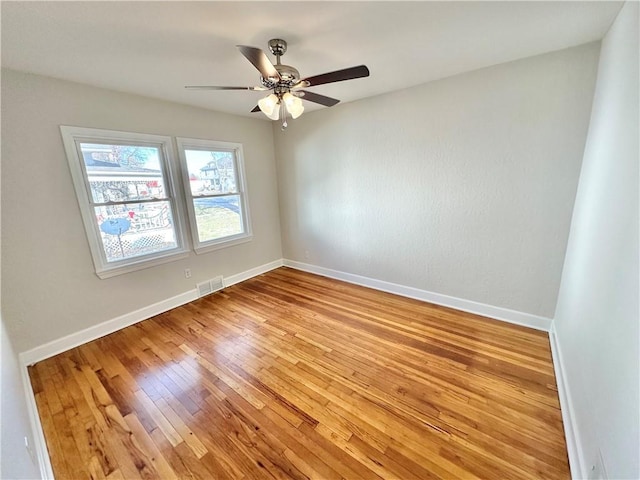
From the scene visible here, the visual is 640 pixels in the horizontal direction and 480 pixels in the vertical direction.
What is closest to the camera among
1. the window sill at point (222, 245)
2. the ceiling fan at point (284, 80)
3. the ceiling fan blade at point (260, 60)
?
the ceiling fan blade at point (260, 60)

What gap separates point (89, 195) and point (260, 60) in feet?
7.34

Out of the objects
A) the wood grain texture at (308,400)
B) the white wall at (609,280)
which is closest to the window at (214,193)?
the wood grain texture at (308,400)

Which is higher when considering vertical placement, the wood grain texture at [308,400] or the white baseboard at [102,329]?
the white baseboard at [102,329]

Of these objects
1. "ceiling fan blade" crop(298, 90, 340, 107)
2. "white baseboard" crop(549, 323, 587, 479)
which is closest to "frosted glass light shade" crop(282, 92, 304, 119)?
"ceiling fan blade" crop(298, 90, 340, 107)

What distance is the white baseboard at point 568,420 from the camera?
1289mm

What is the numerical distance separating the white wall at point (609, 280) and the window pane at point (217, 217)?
3.76m

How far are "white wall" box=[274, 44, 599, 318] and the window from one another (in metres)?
1.07

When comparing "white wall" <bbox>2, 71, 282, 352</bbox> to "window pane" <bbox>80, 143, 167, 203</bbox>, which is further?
"window pane" <bbox>80, 143, 167, 203</bbox>

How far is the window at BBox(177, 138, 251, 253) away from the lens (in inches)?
130

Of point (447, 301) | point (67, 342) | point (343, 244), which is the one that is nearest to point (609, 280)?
point (447, 301)

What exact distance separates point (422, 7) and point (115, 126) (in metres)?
2.91

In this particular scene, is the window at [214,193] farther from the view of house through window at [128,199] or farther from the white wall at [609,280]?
the white wall at [609,280]

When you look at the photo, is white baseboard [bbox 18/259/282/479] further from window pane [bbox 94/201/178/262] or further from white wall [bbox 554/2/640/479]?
white wall [bbox 554/2/640/479]

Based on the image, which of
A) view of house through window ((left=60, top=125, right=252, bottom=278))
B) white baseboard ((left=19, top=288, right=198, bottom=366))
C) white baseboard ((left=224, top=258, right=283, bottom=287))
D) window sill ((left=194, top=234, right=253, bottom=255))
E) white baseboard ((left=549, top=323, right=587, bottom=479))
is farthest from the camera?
white baseboard ((left=224, top=258, right=283, bottom=287))
